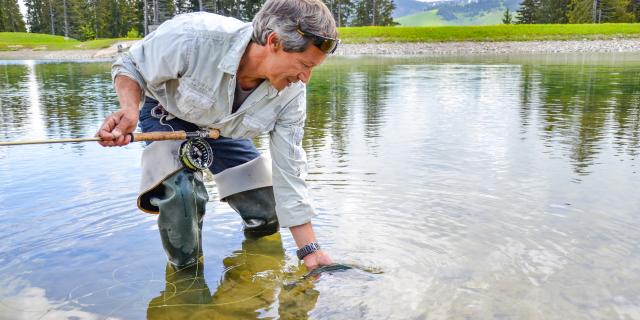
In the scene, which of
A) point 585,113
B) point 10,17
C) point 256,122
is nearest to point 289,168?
point 256,122

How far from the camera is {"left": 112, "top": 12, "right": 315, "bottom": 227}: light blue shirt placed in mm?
3170

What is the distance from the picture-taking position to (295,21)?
9.31ft

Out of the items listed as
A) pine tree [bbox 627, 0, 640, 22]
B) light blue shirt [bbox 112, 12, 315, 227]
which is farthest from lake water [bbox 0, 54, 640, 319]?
pine tree [bbox 627, 0, 640, 22]

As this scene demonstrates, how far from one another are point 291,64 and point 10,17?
3960 inches

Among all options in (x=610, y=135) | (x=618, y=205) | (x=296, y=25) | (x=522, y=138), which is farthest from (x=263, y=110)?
(x=610, y=135)

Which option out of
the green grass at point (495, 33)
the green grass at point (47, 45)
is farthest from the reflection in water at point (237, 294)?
the green grass at point (47, 45)

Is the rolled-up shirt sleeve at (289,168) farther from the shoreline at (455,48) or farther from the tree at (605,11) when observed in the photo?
the tree at (605,11)

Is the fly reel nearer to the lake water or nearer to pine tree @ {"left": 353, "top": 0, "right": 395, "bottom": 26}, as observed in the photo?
the lake water

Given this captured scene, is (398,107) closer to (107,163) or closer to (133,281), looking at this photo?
(107,163)

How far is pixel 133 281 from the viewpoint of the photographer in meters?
3.62

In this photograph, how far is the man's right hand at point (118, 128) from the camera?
9.73ft

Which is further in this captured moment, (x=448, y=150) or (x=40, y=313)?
(x=448, y=150)

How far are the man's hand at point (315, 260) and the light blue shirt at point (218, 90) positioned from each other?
227 millimetres

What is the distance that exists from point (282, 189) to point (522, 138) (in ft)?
17.0
